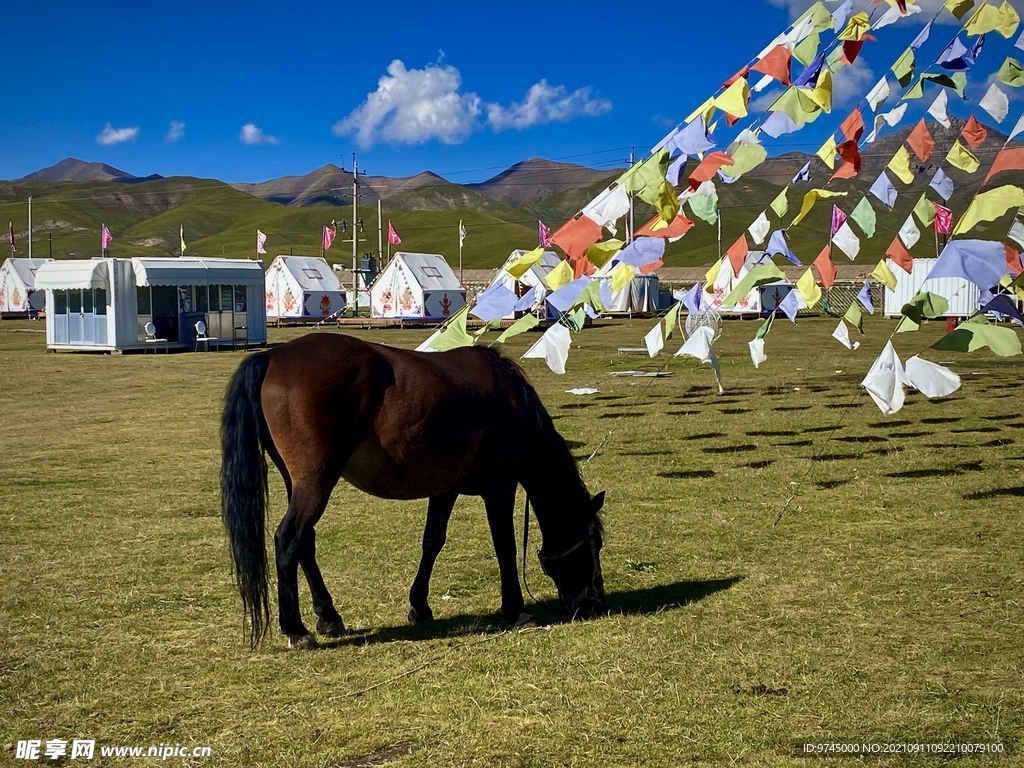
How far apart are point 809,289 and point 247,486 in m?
3.98

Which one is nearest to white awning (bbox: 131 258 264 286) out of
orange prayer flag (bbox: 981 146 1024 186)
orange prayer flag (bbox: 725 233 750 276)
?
orange prayer flag (bbox: 725 233 750 276)

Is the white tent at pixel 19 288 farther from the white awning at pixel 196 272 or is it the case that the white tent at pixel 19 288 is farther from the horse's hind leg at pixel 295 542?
the horse's hind leg at pixel 295 542

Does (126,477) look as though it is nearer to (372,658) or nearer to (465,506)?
(465,506)

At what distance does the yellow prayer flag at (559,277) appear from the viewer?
6.72 m

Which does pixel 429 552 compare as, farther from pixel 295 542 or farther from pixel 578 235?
pixel 578 235

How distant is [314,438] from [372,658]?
1.24 m

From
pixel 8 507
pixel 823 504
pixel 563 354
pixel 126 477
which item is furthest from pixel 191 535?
pixel 823 504

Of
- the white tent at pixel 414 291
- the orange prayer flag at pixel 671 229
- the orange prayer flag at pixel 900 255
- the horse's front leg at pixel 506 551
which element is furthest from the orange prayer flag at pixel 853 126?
the white tent at pixel 414 291

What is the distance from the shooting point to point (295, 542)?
17.7 feet

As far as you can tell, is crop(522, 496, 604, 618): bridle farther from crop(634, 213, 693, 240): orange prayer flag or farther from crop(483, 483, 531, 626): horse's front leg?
crop(634, 213, 693, 240): orange prayer flag

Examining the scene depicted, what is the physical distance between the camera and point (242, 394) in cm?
543

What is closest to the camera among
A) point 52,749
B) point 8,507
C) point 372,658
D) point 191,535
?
point 52,749

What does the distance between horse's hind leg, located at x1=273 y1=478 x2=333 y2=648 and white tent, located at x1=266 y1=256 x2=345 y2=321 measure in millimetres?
40754

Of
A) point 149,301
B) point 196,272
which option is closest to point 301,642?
point 196,272
